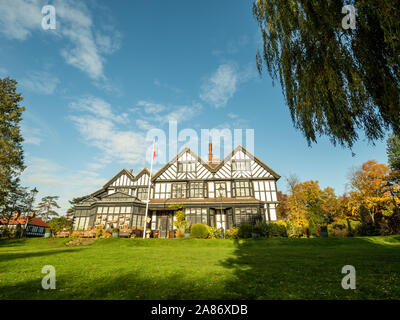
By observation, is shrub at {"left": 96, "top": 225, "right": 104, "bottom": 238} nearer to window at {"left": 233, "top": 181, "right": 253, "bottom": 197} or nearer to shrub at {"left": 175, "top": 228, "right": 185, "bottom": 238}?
shrub at {"left": 175, "top": 228, "right": 185, "bottom": 238}

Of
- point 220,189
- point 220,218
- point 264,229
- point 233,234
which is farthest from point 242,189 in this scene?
point 233,234

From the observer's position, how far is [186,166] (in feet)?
88.4

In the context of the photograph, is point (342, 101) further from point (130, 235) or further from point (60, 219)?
point (60, 219)

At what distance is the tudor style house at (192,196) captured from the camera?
2261 cm

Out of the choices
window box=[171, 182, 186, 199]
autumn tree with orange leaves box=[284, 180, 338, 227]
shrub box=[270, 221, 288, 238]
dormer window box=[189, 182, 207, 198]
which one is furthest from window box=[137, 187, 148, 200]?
autumn tree with orange leaves box=[284, 180, 338, 227]

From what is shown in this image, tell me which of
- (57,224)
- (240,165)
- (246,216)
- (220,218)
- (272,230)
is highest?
(240,165)

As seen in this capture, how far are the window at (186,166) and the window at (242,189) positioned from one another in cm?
592

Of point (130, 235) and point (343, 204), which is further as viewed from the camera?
point (343, 204)

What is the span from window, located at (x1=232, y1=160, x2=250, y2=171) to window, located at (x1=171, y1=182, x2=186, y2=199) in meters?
6.98

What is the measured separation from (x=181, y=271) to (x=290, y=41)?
7.34 metres

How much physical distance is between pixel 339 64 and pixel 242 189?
2104 centimetres

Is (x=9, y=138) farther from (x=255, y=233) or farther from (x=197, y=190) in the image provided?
(x=255, y=233)
